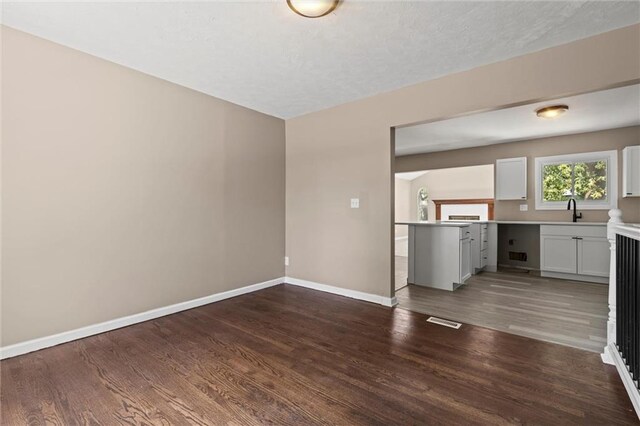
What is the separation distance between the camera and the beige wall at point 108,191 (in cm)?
221

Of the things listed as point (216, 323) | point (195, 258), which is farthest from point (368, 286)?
point (195, 258)

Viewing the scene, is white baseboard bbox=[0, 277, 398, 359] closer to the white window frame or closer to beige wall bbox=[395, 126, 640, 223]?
beige wall bbox=[395, 126, 640, 223]

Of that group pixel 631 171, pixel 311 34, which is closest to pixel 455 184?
pixel 631 171

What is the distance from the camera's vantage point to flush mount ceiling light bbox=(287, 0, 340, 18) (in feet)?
6.08

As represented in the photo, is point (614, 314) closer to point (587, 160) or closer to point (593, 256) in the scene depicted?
point (593, 256)

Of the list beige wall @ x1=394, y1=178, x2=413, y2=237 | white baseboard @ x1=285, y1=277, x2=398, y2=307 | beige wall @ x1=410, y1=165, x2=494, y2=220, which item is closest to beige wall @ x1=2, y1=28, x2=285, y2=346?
white baseboard @ x1=285, y1=277, x2=398, y2=307

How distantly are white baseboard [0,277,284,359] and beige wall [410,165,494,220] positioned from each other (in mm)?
7007

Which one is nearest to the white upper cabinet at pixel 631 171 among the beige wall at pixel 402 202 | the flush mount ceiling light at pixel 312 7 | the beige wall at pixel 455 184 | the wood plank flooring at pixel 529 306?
the wood plank flooring at pixel 529 306

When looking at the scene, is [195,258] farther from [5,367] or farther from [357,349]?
[357,349]

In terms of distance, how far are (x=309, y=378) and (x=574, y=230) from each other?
16.2 feet

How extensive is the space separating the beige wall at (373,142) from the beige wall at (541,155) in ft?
11.0

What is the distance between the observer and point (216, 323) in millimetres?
2812

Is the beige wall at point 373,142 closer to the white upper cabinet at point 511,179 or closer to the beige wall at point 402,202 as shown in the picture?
the white upper cabinet at point 511,179

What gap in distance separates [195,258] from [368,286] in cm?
207
